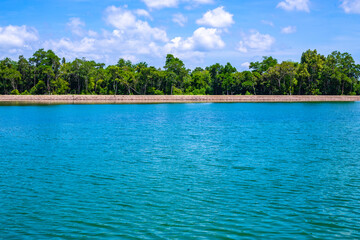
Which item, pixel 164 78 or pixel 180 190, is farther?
pixel 164 78

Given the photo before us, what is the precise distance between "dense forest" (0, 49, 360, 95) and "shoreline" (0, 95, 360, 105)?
5.67 metres

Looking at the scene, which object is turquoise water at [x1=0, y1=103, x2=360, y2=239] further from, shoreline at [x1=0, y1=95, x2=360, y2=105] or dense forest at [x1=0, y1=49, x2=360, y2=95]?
dense forest at [x1=0, y1=49, x2=360, y2=95]

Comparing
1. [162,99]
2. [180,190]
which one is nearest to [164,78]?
[162,99]

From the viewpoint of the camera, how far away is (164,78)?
126812mm

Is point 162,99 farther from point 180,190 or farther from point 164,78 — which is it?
point 180,190

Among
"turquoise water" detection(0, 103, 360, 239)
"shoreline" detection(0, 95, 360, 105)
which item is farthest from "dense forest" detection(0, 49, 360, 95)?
"turquoise water" detection(0, 103, 360, 239)

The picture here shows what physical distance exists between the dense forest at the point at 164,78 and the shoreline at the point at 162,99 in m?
5.67

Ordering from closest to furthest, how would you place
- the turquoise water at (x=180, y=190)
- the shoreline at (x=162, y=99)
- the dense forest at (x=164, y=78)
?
the turquoise water at (x=180, y=190) < the shoreline at (x=162, y=99) < the dense forest at (x=164, y=78)

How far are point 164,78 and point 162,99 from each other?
27.1ft

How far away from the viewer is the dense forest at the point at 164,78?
125250mm

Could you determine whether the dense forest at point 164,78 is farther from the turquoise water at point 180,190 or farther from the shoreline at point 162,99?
the turquoise water at point 180,190

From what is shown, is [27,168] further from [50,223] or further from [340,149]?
[340,149]

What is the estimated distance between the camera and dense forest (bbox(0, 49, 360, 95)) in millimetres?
125250

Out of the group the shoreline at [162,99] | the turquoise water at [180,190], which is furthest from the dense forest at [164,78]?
the turquoise water at [180,190]
